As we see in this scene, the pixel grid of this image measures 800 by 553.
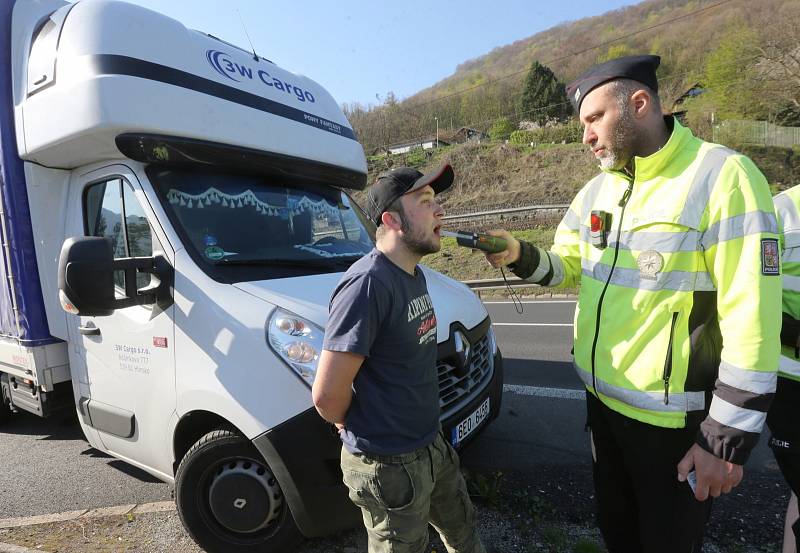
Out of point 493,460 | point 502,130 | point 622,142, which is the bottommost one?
point 493,460

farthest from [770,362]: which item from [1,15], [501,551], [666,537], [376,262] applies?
[1,15]

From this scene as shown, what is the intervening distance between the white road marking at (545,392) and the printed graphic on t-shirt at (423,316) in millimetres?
3071

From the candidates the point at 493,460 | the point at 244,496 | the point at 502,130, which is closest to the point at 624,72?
the point at 244,496

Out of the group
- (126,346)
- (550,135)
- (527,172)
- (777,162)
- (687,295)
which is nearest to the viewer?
(687,295)

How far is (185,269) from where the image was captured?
2.41 meters

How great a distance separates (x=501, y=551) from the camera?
7.98 ft

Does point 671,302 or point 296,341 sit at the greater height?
point 671,302

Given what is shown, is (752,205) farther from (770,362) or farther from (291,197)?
(291,197)

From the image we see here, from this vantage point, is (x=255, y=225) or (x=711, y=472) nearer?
(x=711, y=472)

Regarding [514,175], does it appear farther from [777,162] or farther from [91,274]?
[91,274]

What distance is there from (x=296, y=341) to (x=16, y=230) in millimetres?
2270

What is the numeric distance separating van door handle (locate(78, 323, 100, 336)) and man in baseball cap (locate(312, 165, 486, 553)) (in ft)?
6.16

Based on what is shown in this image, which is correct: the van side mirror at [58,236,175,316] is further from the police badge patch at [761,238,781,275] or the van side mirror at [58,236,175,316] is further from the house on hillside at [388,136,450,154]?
the house on hillside at [388,136,450,154]

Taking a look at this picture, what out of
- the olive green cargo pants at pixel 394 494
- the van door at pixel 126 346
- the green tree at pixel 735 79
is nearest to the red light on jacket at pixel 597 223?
the olive green cargo pants at pixel 394 494
